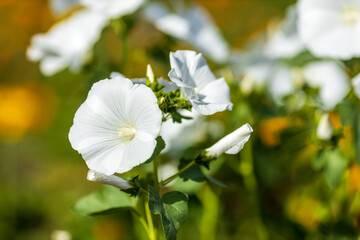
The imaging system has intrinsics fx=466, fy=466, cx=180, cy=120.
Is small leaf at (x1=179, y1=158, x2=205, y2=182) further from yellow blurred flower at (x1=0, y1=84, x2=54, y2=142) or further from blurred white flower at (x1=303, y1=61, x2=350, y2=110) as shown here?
yellow blurred flower at (x1=0, y1=84, x2=54, y2=142)

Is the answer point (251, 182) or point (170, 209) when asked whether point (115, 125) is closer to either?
point (170, 209)

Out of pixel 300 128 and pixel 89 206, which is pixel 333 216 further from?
pixel 89 206

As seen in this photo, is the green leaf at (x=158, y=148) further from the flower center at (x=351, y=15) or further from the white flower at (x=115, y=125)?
the flower center at (x=351, y=15)

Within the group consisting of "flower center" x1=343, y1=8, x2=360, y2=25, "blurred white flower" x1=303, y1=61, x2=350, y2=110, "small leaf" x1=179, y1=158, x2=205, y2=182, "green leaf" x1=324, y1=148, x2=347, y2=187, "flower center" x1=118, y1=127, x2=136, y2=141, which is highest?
"flower center" x1=118, y1=127, x2=136, y2=141

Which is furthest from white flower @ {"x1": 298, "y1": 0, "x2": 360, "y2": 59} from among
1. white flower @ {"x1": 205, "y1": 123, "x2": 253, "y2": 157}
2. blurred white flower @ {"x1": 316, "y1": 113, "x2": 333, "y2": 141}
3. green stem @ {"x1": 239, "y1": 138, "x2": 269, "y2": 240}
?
white flower @ {"x1": 205, "y1": 123, "x2": 253, "y2": 157}

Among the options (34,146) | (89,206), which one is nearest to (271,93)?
(89,206)

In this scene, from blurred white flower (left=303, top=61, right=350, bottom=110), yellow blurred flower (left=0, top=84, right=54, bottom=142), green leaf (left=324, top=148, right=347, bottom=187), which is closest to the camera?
green leaf (left=324, top=148, right=347, bottom=187)

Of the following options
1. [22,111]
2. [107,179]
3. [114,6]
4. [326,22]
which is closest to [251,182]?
[326,22]
